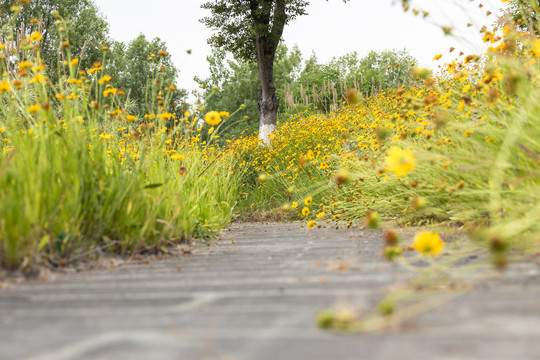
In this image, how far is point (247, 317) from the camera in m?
1.22

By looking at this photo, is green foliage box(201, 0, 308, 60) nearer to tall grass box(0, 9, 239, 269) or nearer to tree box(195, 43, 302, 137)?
tall grass box(0, 9, 239, 269)

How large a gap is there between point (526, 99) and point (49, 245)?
2276 mm

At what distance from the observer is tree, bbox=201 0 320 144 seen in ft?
36.7

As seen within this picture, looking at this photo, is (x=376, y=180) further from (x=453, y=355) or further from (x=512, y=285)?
(x=453, y=355)

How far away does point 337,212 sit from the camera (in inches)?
179

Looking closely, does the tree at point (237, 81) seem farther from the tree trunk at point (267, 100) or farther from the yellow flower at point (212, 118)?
the yellow flower at point (212, 118)

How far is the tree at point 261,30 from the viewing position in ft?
36.7

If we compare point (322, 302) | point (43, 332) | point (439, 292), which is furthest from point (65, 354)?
point (439, 292)

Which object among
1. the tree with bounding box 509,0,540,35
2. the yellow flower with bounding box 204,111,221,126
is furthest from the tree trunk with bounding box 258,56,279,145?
the yellow flower with bounding box 204,111,221,126

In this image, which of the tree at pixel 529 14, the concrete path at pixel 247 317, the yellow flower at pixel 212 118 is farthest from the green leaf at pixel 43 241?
the tree at pixel 529 14

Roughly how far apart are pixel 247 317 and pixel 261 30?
10.4m

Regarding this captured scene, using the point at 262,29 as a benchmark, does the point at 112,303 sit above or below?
below

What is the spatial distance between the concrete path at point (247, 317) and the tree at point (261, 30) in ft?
31.0

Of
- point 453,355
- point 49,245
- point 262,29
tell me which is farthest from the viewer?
point 262,29
